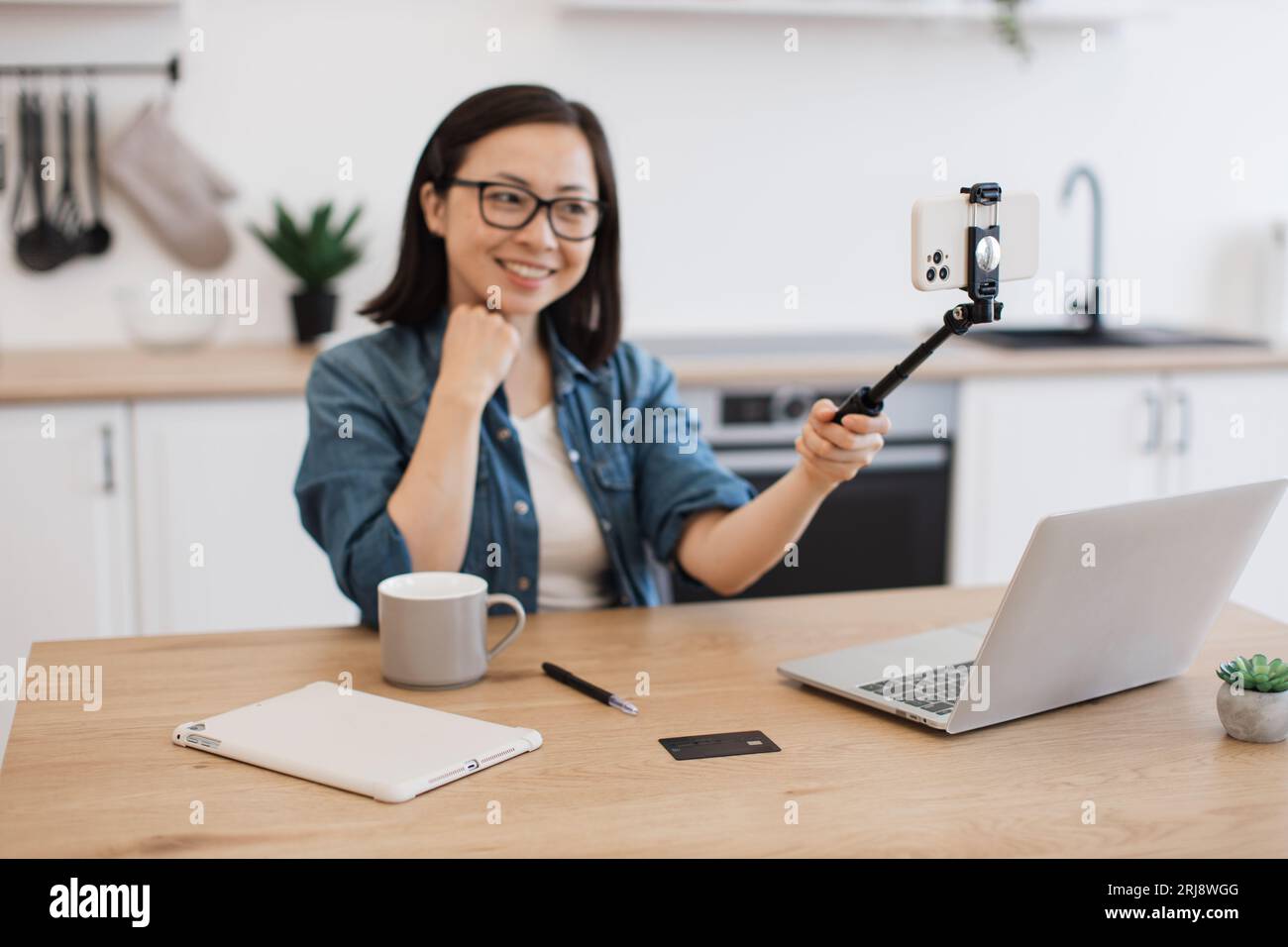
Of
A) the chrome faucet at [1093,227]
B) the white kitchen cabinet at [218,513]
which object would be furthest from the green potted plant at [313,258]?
the chrome faucet at [1093,227]

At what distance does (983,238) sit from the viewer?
42.3 inches

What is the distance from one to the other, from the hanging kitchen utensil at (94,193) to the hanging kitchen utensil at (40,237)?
0.13 feet

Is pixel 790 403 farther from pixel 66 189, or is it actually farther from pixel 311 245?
pixel 66 189

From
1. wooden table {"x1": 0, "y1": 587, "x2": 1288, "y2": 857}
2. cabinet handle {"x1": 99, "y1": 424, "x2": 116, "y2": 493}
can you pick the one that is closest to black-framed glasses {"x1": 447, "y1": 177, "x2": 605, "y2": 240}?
wooden table {"x1": 0, "y1": 587, "x2": 1288, "y2": 857}

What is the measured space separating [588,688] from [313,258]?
6.31 ft

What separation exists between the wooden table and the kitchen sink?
1.78 meters

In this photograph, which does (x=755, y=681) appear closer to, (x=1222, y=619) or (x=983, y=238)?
(x=983, y=238)

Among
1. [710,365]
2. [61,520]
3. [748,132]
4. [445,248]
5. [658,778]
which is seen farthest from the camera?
[748,132]

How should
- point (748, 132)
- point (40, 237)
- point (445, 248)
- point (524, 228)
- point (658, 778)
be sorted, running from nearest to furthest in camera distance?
1. point (658, 778)
2. point (524, 228)
3. point (445, 248)
4. point (40, 237)
5. point (748, 132)

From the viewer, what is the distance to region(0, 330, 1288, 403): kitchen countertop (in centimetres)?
253

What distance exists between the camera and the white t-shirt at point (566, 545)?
5.77 feet

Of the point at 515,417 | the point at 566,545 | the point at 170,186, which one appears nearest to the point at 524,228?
the point at 515,417

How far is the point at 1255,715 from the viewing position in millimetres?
1147
